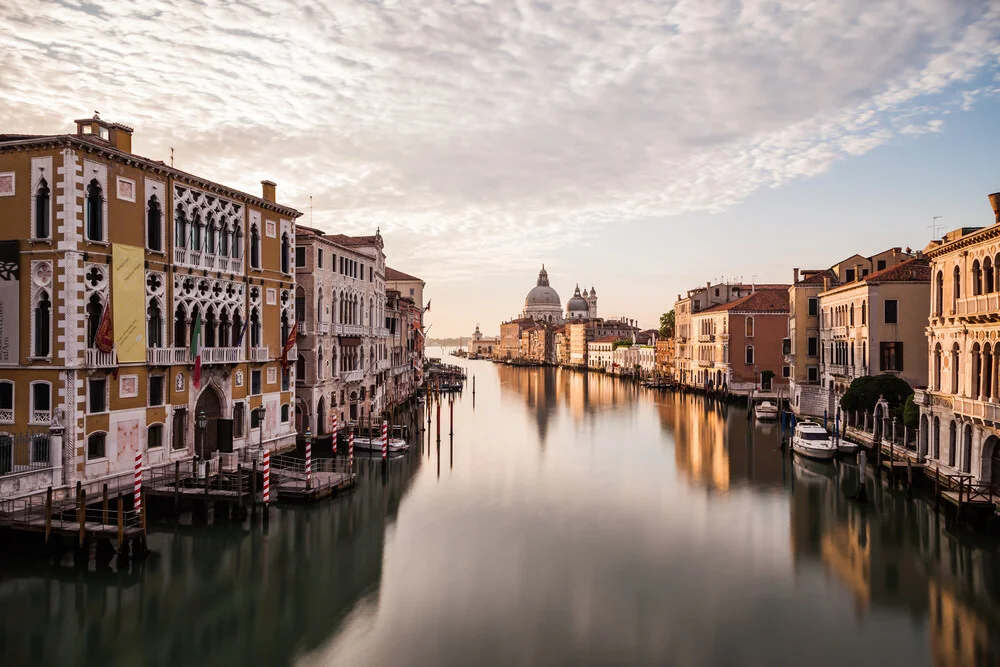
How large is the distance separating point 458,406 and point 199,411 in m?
33.2

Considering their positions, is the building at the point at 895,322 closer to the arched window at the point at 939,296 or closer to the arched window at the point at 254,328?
the arched window at the point at 939,296

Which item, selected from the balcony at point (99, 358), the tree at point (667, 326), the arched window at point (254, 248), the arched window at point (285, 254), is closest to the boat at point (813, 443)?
the arched window at point (285, 254)

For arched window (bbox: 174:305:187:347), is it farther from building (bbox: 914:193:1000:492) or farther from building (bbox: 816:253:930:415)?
building (bbox: 816:253:930:415)

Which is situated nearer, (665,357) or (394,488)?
(394,488)

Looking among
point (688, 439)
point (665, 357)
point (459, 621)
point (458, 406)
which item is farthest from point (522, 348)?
point (459, 621)

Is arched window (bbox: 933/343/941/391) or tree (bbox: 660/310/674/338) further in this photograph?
tree (bbox: 660/310/674/338)

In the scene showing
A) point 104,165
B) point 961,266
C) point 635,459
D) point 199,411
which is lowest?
point 635,459

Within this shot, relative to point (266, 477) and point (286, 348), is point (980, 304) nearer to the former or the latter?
point (266, 477)

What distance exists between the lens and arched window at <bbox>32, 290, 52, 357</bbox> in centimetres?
1798

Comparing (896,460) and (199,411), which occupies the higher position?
(199,411)

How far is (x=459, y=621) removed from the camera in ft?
44.3

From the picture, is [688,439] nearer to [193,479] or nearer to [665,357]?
[193,479]

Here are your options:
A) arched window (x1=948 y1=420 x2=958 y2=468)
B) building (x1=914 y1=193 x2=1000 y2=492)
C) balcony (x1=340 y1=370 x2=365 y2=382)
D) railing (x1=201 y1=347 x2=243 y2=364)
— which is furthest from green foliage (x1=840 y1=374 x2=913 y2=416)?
railing (x1=201 y1=347 x2=243 y2=364)

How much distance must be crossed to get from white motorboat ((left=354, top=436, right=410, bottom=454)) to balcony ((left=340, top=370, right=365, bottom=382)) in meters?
3.24
